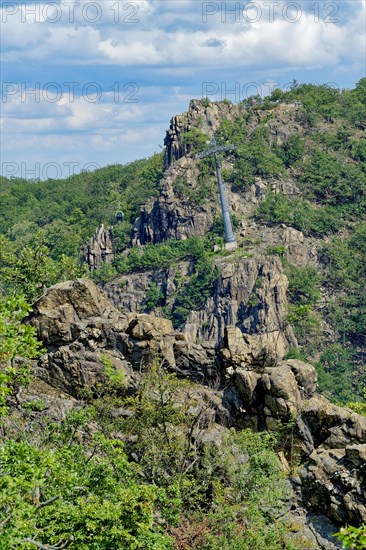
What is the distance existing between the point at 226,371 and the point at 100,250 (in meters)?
90.0

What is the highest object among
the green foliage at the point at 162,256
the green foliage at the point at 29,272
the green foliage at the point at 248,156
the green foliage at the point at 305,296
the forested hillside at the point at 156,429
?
the green foliage at the point at 248,156

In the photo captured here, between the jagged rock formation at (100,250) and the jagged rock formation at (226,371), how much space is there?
82.7 metres

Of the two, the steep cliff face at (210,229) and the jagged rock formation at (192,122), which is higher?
the jagged rock formation at (192,122)

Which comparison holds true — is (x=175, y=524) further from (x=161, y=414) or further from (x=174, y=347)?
(x=174, y=347)

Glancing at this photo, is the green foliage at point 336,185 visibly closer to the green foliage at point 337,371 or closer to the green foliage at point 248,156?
the green foliage at point 248,156

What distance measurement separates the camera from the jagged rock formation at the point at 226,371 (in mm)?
31047

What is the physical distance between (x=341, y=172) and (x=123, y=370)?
312 ft

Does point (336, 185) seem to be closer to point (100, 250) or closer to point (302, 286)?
point (302, 286)

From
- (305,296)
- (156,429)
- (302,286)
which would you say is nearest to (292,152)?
(302,286)

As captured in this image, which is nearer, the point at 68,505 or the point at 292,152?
the point at 68,505

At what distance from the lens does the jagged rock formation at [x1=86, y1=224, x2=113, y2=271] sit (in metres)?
125

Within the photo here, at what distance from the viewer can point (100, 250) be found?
414ft

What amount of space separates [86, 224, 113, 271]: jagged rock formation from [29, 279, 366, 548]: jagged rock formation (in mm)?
82702

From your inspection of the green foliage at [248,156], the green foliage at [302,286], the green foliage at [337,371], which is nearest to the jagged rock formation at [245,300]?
the green foliage at [302,286]
